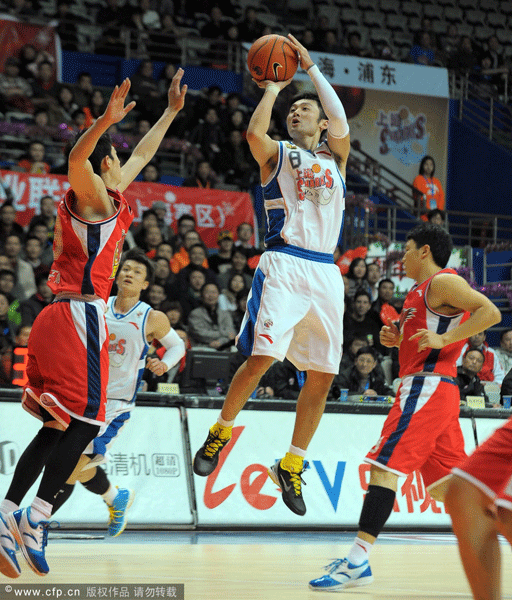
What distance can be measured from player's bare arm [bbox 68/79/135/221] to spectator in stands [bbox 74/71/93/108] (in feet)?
34.2

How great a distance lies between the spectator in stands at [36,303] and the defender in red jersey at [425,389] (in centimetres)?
504

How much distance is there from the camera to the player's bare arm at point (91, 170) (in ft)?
14.7

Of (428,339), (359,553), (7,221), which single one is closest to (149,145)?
(428,339)

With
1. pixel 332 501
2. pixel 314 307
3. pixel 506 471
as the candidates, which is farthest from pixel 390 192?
pixel 506 471

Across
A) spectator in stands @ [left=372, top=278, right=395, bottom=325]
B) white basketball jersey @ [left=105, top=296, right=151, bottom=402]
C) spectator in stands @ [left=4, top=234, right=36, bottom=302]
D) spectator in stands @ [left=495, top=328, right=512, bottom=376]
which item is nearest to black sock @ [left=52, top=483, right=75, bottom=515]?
white basketball jersey @ [left=105, top=296, right=151, bottom=402]

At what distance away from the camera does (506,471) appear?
2.79 m

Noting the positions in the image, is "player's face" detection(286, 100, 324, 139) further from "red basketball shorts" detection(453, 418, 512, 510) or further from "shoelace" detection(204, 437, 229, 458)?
"red basketball shorts" detection(453, 418, 512, 510)

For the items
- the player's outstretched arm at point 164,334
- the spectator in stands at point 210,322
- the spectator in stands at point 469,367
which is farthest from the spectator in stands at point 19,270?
the spectator in stands at point 469,367

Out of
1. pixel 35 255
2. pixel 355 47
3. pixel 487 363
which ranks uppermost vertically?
pixel 355 47

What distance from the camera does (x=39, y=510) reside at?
4484mm

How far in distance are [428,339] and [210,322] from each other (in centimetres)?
604

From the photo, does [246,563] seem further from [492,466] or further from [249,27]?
[249,27]

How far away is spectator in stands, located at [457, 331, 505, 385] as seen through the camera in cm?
1114

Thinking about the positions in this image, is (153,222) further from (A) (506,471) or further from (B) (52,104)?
(A) (506,471)
